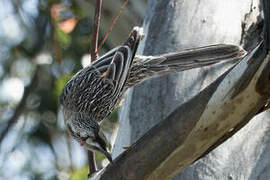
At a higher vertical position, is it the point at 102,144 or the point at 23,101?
the point at 102,144

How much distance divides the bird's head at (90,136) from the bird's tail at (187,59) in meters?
0.37

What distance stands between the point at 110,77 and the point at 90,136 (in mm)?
614

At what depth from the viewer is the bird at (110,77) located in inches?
104

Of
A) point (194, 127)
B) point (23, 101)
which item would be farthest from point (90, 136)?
point (23, 101)

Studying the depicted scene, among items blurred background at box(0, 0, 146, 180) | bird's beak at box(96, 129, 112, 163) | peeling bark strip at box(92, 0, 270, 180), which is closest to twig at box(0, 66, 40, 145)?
blurred background at box(0, 0, 146, 180)

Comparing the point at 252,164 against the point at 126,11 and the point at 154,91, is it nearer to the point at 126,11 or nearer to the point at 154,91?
the point at 154,91

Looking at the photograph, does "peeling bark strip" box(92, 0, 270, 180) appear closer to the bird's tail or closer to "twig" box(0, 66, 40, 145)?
the bird's tail

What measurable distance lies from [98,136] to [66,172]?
7.52ft

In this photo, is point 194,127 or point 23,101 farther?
point 23,101

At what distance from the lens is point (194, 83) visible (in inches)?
99.3

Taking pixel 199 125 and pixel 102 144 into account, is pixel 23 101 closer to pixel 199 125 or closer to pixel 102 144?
pixel 102 144

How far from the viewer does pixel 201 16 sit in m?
2.68

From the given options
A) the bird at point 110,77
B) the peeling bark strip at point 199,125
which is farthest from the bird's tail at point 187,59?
the peeling bark strip at point 199,125

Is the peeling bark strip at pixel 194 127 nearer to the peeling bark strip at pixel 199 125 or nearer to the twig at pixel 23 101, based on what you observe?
the peeling bark strip at pixel 199 125
